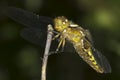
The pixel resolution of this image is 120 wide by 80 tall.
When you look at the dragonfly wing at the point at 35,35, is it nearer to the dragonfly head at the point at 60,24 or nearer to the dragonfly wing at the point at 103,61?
the dragonfly head at the point at 60,24

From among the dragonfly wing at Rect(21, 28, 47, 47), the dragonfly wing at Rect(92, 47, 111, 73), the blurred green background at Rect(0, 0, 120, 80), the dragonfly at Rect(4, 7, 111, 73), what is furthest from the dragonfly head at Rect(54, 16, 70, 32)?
the blurred green background at Rect(0, 0, 120, 80)

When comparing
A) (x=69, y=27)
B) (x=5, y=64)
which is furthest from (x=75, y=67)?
(x=69, y=27)

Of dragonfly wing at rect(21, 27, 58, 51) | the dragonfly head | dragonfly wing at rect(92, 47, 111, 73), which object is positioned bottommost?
dragonfly wing at rect(92, 47, 111, 73)

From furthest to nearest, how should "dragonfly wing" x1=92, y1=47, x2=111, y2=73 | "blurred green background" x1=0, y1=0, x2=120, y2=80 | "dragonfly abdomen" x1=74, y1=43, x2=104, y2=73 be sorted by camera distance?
"blurred green background" x1=0, y1=0, x2=120, y2=80
"dragonfly abdomen" x1=74, y1=43, x2=104, y2=73
"dragonfly wing" x1=92, y1=47, x2=111, y2=73

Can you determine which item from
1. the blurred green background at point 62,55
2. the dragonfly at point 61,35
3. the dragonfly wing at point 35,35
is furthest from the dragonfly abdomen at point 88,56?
the blurred green background at point 62,55

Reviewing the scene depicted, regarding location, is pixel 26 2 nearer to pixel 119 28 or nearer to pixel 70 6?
pixel 70 6

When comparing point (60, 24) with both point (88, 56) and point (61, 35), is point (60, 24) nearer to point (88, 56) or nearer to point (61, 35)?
point (61, 35)

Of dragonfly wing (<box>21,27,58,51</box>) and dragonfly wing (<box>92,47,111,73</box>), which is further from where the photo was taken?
dragonfly wing (<box>21,27,58,51</box>)

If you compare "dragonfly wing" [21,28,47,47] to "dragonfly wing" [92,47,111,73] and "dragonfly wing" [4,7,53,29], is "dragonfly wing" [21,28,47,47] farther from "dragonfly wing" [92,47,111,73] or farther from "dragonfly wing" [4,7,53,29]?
"dragonfly wing" [92,47,111,73]
